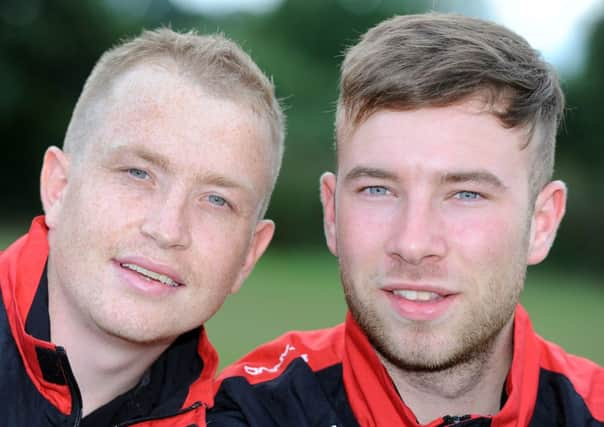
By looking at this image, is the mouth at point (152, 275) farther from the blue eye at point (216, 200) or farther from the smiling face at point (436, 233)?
the smiling face at point (436, 233)

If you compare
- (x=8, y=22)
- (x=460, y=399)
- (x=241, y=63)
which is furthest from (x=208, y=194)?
(x=8, y=22)

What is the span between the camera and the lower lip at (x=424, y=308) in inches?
103

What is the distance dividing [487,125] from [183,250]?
117 centimetres

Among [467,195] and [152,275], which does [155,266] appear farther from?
[467,195]

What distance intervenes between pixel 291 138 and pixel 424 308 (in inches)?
904

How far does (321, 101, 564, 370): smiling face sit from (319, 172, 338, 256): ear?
0.94 feet

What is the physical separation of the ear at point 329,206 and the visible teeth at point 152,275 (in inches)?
25.2

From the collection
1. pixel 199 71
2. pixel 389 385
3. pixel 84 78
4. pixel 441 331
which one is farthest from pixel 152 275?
pixel 84 78

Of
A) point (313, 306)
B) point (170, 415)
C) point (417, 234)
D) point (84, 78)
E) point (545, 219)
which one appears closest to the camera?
point (417, 234)

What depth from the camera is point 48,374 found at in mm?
2676

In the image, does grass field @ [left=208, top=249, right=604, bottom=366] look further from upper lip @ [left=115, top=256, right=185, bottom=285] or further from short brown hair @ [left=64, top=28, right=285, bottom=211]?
upper lip @ [left=115, top=256, right=185, bottom=285]

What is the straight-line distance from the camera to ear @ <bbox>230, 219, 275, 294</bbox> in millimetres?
3121

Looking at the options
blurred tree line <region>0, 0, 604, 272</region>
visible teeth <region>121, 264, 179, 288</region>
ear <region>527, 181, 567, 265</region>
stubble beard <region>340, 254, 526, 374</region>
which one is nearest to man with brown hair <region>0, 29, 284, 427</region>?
visible teeth <region>121, 264, 179, 288</region>

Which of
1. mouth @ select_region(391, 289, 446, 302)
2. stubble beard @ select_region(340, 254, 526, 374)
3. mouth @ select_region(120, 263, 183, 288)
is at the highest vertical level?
mouth @ select_region(120, 263, 183, 288)
